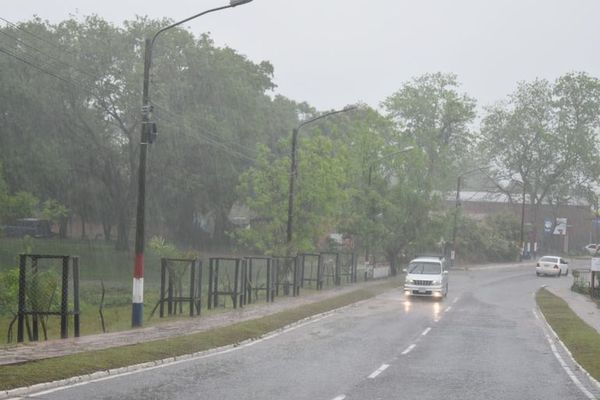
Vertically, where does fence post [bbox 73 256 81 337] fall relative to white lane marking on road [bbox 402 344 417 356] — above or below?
above

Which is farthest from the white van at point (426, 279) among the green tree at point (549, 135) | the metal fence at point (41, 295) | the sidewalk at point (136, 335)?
the green tree at point (549, 135)

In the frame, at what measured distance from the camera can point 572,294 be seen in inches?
1763

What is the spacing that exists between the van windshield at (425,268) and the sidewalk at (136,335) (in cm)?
894

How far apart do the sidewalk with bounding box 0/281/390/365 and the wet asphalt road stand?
6.59 feet

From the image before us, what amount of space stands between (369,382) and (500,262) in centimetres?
7562

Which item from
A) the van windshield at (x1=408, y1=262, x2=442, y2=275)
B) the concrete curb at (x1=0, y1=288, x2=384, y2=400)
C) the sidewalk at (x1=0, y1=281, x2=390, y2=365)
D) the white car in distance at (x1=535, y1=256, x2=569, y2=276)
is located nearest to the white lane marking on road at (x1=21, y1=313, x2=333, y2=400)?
the concrete curb at (x1=0, y1=288, x2=384, y2=400)

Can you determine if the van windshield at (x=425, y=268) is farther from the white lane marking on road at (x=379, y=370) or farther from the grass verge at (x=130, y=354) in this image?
the white lane marking on road at (x=379, y=370)

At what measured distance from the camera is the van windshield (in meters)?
38.0

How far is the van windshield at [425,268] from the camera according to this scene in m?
38.0

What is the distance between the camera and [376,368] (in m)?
14.9

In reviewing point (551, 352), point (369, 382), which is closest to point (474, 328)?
point (551, 352)

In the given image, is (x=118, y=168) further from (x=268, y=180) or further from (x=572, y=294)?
(x=572, y=294)

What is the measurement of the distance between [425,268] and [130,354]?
25.3m

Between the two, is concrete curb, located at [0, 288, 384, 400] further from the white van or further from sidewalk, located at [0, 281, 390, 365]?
the white van
